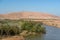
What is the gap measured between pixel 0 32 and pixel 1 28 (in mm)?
638

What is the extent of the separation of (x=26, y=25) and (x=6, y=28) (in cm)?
717

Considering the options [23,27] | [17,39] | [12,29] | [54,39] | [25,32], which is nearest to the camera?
[17,39]

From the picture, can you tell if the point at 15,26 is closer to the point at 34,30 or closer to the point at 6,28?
the point at 6,28

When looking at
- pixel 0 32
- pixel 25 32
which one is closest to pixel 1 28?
pixel 0 32

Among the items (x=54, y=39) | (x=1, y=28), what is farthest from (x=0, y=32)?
(x=54, y=39)

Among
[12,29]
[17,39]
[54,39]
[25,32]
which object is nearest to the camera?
[17,39]

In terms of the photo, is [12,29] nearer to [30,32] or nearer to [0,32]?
[0,32]

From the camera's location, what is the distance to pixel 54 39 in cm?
3092

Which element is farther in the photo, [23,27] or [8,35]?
[23,27]

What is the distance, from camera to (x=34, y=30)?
3903cm

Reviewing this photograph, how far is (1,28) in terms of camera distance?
32.0 metres

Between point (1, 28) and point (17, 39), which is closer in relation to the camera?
point (17, 39)

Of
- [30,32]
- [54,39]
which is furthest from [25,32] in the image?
[54,39]

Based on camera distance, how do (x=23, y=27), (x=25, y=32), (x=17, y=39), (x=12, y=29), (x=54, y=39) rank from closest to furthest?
(x=17, y=39), (x=54, y=39), (x=12, y=29), (x=25, y=32), (x=23, y=27)
